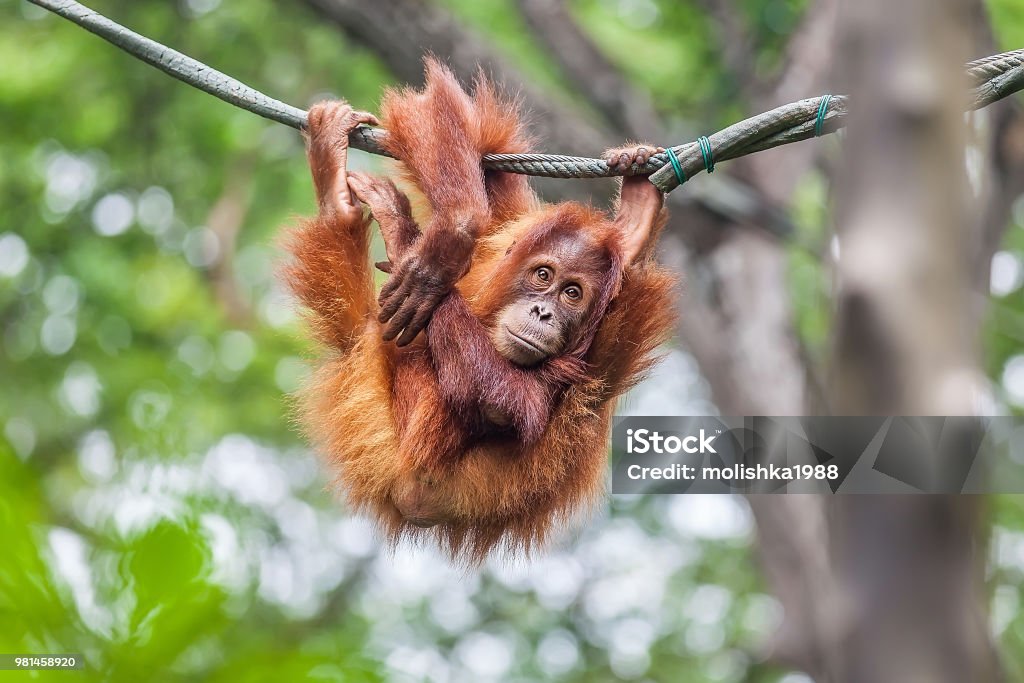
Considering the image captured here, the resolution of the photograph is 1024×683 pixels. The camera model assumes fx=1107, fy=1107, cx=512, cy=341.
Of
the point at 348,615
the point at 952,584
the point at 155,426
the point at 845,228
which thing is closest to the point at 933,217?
the point at 845,228

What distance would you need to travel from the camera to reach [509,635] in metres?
17.1

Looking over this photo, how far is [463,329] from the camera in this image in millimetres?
4902

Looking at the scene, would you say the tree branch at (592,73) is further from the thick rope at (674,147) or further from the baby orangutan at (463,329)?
the thick rope at (674,147)

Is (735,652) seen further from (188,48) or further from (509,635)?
(188,48)

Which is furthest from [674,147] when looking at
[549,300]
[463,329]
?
[463,329]

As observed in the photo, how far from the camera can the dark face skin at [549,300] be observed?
198 inches

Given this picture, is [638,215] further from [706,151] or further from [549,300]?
[706,151]

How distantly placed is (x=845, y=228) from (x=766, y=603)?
17.9 metres

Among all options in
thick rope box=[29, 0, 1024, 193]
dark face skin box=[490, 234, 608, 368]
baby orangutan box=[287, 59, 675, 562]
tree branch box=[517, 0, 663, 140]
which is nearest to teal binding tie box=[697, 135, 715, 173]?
thick rope box=[29, 0, 1024, 193]

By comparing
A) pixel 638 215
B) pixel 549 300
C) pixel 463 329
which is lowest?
pixel 463 329

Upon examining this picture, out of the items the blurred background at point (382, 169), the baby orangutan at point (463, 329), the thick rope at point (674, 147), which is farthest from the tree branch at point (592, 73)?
the thick rope at point (674, 147)

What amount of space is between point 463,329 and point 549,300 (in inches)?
18.7

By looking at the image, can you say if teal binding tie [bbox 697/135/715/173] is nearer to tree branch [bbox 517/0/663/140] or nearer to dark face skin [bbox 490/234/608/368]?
dark face skin [bbox 490/234/608/368]

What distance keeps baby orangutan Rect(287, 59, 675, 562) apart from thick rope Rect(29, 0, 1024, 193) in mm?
130
